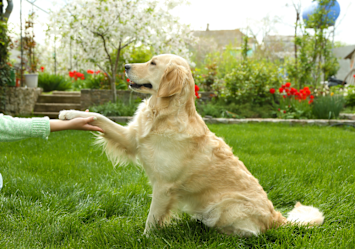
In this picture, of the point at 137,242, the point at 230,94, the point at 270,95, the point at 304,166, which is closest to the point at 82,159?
the point at 137,242

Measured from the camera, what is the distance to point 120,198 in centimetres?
269

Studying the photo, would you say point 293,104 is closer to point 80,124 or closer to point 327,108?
point 327,108

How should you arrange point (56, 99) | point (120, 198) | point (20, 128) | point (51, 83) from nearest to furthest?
point (20, 128) → point (120, 198) → point (56, 99) → point (51, 83)

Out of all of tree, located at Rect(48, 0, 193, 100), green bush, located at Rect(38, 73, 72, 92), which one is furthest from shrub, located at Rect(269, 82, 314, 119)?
green bush, located at Rect(38, 73, 72, 92)

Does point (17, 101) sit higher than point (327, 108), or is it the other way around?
point (327, 108)

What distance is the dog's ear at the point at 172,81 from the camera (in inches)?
83.9

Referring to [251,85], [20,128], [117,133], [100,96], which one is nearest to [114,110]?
[100,96]

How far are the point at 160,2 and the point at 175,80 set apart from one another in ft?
22.5

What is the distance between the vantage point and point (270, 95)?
877 centimetres

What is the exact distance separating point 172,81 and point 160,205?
0.90m

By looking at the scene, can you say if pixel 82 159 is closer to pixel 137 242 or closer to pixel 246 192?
pixel 137 242

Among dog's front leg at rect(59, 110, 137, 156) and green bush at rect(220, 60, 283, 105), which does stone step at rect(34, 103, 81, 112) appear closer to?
green bush at rect(220, 60, 283, 105)

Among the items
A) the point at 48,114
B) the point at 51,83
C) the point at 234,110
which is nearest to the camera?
the point at 48,114

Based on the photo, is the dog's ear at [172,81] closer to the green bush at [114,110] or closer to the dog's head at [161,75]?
the dog's head at [161,75]
